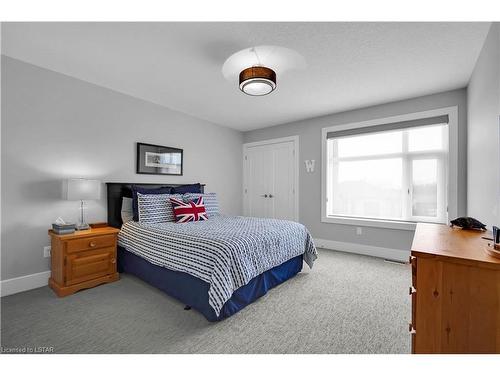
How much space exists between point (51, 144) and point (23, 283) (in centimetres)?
153

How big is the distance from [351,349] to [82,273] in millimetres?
2622

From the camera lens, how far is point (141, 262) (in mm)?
2635

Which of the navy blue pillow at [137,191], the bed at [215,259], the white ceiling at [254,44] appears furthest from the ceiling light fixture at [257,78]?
the navy blue pillow at [137,191]

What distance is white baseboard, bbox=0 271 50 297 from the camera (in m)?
2.31

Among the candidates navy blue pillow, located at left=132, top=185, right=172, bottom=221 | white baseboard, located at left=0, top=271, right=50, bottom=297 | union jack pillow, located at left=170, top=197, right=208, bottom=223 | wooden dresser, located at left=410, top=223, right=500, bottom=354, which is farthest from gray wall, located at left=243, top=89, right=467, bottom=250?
white baseboard, located at left=0, top=271, right=50, bottom=297

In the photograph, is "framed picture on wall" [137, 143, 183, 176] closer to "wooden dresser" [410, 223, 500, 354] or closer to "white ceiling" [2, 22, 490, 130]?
"white ceiling" [2, 22, 490, 130]

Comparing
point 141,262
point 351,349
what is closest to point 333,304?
point 351,349

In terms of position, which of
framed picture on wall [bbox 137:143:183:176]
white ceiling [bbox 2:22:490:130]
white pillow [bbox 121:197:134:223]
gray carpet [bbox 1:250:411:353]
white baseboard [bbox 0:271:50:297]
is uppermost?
white ceiling [bbox 2:22:490:130]

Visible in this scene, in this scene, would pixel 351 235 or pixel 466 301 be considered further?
pixel 351 235

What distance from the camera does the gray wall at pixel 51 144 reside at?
7.80 feet

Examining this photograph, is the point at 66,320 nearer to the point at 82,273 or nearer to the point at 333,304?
the point at 82,273

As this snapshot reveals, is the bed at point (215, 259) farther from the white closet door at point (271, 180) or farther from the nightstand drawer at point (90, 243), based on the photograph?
the white closet door at point (271, 180)

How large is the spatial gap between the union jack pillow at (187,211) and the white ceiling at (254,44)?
155 cm

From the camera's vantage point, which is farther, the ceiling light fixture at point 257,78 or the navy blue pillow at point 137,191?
the navy blue pillow at point 137,191
